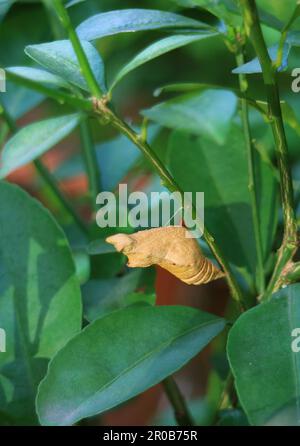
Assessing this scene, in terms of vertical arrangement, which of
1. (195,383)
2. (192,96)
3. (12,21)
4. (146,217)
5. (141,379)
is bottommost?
(195,383)

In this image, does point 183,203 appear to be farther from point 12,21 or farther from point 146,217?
point 12,21

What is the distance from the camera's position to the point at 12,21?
1.00 metres

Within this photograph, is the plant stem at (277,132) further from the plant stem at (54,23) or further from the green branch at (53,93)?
the plant stem at (54,23)

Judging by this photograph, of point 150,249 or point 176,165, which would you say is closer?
point 150,249

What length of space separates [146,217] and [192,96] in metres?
0.24

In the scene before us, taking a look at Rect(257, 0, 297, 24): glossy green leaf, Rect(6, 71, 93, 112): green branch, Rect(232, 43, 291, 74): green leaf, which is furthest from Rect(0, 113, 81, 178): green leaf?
Rect(257, 0, 297, 24): glossy green leaf

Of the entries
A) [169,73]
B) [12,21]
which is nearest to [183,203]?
[12,21]

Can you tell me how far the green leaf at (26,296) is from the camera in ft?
2.23

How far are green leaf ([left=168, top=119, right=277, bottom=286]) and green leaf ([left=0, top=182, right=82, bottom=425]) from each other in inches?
6.2

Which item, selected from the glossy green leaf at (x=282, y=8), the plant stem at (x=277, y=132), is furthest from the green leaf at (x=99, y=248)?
the glossy green leaf at (x=282, y=8)

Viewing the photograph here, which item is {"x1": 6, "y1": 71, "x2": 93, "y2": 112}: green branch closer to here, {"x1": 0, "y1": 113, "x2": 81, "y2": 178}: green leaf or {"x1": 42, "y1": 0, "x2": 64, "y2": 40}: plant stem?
{"x1": 0, "y1": 113, "x2": 81, "y2": 178}: green leaf

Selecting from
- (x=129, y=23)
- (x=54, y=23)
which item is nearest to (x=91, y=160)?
(x=54, y=23)

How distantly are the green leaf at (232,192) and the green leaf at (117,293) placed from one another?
0.28 feet

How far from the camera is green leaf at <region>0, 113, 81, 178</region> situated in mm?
498
